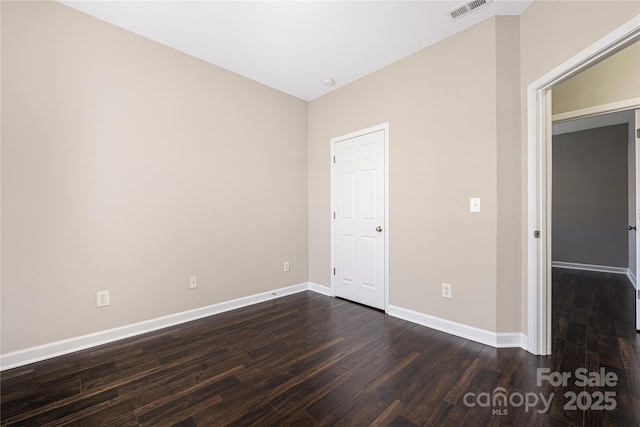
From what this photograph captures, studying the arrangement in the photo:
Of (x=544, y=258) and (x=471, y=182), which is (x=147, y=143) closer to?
(x=471, y=182)

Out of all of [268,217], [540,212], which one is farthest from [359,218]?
[540,212]

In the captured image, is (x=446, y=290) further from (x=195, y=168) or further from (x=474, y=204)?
(x=195, y=168)

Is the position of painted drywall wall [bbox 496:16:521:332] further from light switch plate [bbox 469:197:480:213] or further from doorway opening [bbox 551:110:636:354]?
doorway opening [bbox 551:110:636:354]

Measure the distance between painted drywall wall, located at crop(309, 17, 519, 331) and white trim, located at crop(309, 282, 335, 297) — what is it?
100 cm

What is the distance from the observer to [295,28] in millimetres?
2480

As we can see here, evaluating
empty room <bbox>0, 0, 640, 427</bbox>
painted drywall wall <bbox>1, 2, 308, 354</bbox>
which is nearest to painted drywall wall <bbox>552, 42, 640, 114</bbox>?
empty room <bbox>0, 0, 640, 427</bbox>

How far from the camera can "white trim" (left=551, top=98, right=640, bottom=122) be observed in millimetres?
2465

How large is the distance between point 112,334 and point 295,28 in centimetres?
322

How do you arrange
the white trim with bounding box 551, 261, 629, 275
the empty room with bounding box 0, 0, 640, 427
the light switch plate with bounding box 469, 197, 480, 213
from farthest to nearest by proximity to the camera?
1. the white trim with bounding box 551, 261, 629, 275
2. the light switch plate with bounding box 469, 197, 480, 213
3. the empty room with bounding box 0, 0, 640, 427

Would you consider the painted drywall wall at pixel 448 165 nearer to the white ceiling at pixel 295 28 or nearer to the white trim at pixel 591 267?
the white ceiling at pixel 295 28

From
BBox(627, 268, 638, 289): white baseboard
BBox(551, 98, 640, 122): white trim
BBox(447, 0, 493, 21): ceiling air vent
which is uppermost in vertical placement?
BBox(447, 0, 493, 21): ceiling air vent

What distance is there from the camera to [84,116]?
2.29 metres

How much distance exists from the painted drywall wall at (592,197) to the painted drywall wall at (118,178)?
6.08 meters

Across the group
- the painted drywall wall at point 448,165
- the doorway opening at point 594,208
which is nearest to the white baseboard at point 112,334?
the painted drywall wall at point 448,165
